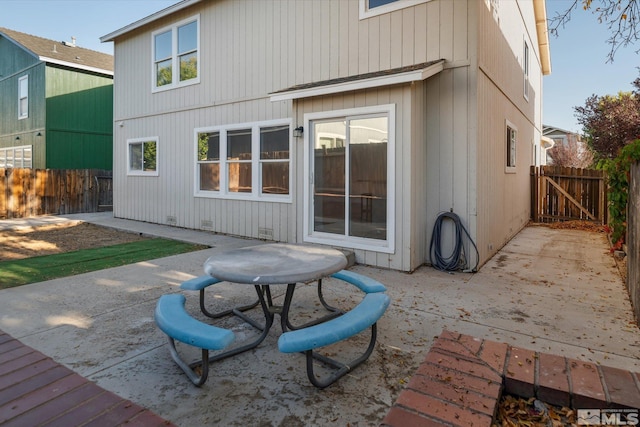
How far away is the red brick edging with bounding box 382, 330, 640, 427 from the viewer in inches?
81.8

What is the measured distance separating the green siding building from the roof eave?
6467 millimetres

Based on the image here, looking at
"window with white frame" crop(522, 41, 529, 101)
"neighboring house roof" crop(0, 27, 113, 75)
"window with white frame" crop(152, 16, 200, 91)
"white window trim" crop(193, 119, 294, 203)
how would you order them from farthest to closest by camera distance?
"neighboring house roof" crop(0, 27, 113, 75) < "window with white frame" crop(522, 41, 529, 101) < "window with white frame" crop(152, 16, 200, 91) < "white window trim" crop(193, 119, 294, 203)

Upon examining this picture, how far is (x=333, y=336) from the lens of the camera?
2396 millimetres

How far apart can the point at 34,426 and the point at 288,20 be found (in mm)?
7519

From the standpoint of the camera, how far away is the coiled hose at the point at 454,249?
5.67m

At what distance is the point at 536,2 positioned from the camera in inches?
471

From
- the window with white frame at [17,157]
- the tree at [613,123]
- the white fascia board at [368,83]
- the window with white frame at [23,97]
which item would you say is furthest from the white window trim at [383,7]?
the window with white frame at [23,97]

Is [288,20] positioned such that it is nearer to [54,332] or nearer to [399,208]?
[399,208]

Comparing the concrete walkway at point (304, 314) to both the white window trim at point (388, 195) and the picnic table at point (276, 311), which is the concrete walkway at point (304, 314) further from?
the white window trim at point (388, 195)

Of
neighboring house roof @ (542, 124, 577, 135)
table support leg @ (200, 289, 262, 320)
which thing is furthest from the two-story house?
neighboring house roof @ (542, 124, 577, 135)

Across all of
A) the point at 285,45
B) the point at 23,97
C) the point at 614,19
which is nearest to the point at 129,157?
the point at 285,45

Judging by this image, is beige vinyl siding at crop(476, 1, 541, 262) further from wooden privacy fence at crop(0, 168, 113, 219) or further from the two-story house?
wooden privacy fence at crop(0, 168, 113, 219)

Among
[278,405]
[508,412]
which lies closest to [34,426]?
[278,405]

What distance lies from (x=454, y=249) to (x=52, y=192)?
13.3 meters
